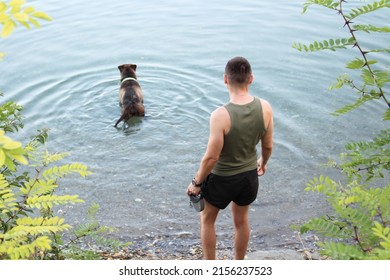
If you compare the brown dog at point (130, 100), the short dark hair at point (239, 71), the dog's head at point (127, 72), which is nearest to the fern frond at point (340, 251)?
the short dark hair at point (239, 71)

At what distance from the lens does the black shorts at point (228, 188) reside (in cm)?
544

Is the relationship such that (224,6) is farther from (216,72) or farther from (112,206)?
(112,206)

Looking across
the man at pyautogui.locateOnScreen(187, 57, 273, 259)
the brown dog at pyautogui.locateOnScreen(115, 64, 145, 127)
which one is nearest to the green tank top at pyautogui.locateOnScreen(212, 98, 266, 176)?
the man at pyautogui.locateOnScreen(187, 57, 273, 259)

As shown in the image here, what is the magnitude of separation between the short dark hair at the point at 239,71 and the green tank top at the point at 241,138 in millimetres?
238

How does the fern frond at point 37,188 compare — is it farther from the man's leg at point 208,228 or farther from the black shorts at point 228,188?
the man's leg at point 208,228

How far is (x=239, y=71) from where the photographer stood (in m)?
5.15

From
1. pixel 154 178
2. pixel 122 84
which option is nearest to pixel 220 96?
pixel 122 84

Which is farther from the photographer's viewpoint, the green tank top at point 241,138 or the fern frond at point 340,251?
the green tank top at point 241,138

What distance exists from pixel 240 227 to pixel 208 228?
15.1 inches

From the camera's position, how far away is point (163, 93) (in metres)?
11.1

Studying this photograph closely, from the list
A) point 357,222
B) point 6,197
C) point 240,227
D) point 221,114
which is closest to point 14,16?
point 6,197

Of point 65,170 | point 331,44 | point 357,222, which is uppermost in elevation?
point 331,44

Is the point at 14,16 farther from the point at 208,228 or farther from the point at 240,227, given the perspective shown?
the point at 240,227

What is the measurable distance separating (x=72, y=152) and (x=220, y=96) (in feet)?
10.8
